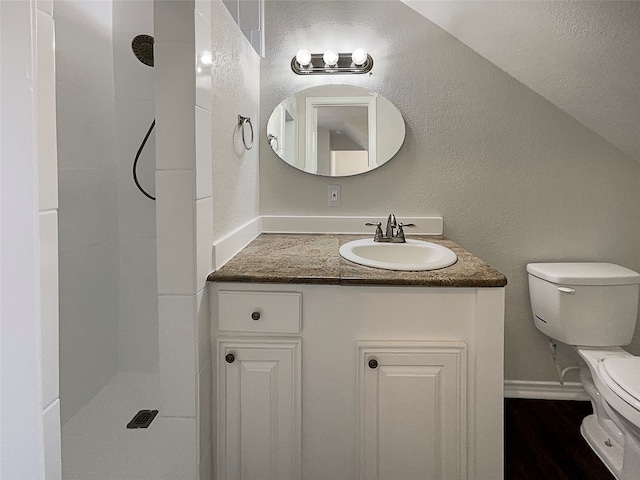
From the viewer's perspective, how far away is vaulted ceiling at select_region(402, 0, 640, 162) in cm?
206

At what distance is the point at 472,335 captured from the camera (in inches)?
67.9

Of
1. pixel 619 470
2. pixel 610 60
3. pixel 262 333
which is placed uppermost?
pixel 610 60

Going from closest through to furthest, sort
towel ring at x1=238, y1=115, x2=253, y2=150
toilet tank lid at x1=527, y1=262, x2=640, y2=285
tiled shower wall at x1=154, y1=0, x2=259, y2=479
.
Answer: tiled shower wall at x1=154, y1=0, x2=259, y2=479
towel ring at x1=238, y1=115, x2=253, y2=150
toilet tank lid at x1=527, y1=262, x2=640, y2=285

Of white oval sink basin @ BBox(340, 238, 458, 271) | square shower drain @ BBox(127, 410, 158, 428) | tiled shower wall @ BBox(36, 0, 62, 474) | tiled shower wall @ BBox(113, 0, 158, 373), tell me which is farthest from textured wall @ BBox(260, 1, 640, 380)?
tiled shower wall @ BBox(36, 0, 62, 474)

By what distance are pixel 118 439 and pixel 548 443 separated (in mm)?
1753

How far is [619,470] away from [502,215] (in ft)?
3.94

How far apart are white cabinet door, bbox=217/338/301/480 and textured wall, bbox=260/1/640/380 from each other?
123 centimetres

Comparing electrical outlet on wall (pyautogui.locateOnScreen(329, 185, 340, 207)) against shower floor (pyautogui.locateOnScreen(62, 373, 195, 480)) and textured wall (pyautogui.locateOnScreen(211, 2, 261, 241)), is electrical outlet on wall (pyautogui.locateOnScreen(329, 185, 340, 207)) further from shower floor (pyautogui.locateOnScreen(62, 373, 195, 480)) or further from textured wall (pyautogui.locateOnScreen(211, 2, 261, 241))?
shower floor (pyautogui.locateOnScreen(62, 373, 195, 480))

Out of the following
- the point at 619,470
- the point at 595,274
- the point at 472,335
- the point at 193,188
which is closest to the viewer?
the point at 193,188

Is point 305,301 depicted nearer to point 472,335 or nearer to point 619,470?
point 472,335

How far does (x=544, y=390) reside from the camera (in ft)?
9.09

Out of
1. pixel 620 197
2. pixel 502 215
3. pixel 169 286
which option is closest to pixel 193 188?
pixel 169 286

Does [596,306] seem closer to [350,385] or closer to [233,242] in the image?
[350,385]

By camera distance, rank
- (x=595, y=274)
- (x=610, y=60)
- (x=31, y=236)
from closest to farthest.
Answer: (x=31, y=236) < (x=610, y=60) < (x=595, y=274)
